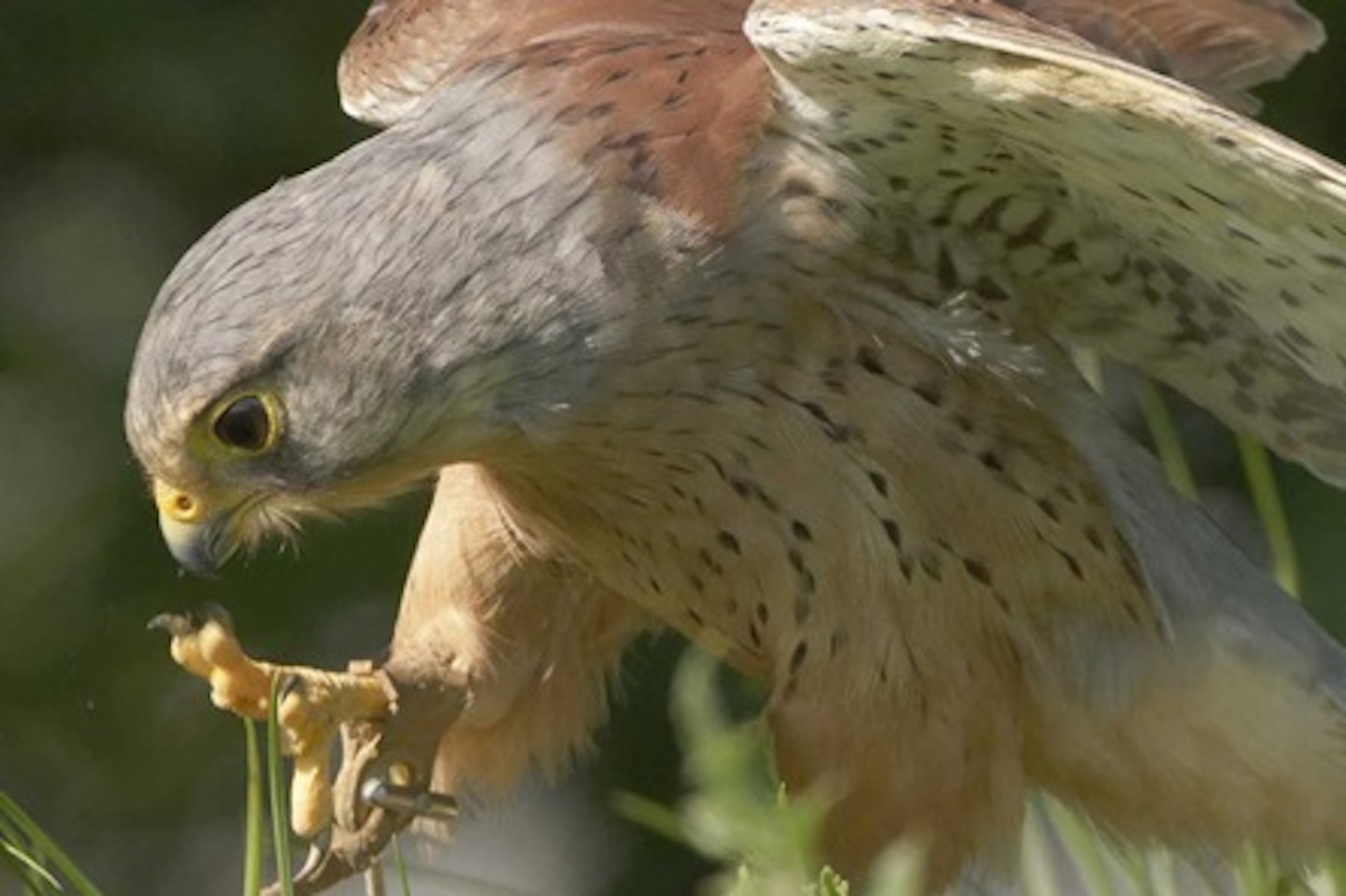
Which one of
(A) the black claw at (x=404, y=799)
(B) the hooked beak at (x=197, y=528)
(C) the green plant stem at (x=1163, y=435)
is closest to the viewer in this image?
(B) the hooked beak at (x=197, y=528)

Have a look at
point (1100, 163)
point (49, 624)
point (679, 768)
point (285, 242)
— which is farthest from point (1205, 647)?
point (49, 624)

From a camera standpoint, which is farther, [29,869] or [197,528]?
[197,528]

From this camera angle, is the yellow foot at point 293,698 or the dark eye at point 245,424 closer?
the dark eye at point 245,424

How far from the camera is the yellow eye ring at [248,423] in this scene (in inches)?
152

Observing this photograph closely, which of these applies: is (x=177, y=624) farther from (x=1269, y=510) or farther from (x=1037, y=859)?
(x=1269, y=510)

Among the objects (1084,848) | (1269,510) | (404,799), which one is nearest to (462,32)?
(404,799)

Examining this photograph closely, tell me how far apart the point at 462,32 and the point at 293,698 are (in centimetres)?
81

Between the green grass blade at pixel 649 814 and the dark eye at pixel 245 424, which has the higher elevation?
the dark eye at pixel 245 424

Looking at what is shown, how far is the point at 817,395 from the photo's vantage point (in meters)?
4.09

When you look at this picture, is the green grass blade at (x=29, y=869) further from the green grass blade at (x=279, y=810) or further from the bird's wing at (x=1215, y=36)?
the bird's wing at (x=1215, y=36)

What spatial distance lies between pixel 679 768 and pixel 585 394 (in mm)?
2042

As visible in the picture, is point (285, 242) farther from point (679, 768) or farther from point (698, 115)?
point (679, 768)

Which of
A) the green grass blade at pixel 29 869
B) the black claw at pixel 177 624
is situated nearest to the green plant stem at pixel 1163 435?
the black claw at pixel 177 624

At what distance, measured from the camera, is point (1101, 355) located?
4336mm
